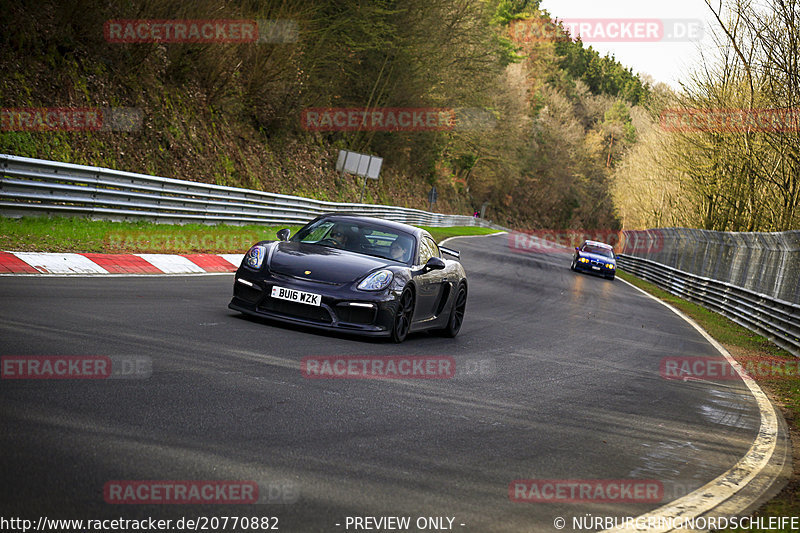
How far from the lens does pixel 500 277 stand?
25.5 metres

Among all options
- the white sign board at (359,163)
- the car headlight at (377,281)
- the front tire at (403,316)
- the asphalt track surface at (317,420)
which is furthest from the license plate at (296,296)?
the white sign board at (359,163)

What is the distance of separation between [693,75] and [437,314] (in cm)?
2608

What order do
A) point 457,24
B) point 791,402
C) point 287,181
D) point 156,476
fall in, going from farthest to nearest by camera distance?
1. point 457,24
2. point 287,181
3. point 791,402
4. point 156,476

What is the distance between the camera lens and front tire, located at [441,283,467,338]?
11172mm

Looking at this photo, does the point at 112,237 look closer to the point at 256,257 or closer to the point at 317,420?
the point at 256,257

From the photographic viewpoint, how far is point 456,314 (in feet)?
37.3

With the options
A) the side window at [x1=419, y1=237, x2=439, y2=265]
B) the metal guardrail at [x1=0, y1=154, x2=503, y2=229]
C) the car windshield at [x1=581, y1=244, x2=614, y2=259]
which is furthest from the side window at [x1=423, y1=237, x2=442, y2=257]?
the car windshield at [x1=581, y1=244, x2=614, y2=259]

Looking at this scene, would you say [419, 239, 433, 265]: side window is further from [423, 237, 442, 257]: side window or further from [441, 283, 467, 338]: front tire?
[441, 283, 467, 338]: front tire

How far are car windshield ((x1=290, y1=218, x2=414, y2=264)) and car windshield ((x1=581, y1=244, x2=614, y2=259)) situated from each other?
88.1ft

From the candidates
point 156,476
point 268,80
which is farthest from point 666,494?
point 268,80

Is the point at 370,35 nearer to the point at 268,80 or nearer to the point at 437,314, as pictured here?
the point at 268,80

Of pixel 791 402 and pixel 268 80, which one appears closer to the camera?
pixel 791 402

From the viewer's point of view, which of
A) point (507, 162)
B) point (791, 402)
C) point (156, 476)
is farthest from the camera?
point (507, 162)

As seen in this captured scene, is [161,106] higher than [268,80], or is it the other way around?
[268,80]
